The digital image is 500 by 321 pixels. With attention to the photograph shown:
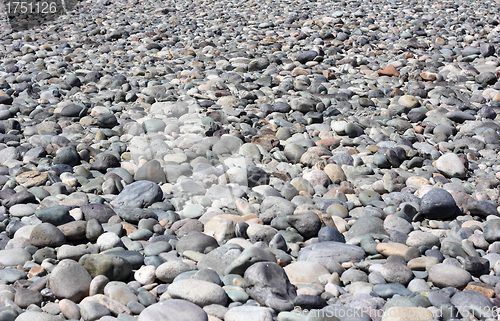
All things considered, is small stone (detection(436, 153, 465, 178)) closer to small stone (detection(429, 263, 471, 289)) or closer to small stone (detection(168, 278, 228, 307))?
small stone (detection(429, 263, 471, 289))

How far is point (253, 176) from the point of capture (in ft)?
11.1

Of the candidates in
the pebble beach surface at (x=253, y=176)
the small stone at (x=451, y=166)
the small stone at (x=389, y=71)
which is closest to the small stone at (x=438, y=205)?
the pebble beach surface at (x=253, y=176)

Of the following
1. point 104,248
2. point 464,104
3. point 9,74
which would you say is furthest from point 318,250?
point 9,74

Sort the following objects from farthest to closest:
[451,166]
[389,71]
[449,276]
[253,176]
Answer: [389,71], [451,166], [253,176], [449,276]

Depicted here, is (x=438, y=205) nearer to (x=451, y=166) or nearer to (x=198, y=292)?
(x=451, y=166)

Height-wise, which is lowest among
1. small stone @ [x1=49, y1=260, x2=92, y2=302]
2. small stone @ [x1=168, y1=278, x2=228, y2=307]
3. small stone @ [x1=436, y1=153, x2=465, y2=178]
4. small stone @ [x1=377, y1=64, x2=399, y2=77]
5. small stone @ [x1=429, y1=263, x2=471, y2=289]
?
small stone @ [x1=436, y1=153, x2=465, y2=178]

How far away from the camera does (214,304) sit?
81.9 inches

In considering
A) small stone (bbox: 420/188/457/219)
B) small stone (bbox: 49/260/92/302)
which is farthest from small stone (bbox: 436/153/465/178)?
small stone (bbox: 49/260/92/302)

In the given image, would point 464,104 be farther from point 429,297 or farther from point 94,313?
point 94,313

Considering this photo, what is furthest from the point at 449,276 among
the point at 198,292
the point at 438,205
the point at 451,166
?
the point at 451,166

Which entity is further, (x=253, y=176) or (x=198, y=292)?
(x=253, y=176)

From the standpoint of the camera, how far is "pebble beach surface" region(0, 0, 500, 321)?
2158mm

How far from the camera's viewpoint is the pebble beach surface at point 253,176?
2.16 m

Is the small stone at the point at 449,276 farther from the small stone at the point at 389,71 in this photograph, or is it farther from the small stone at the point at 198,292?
the small stone at the point at 389,71
